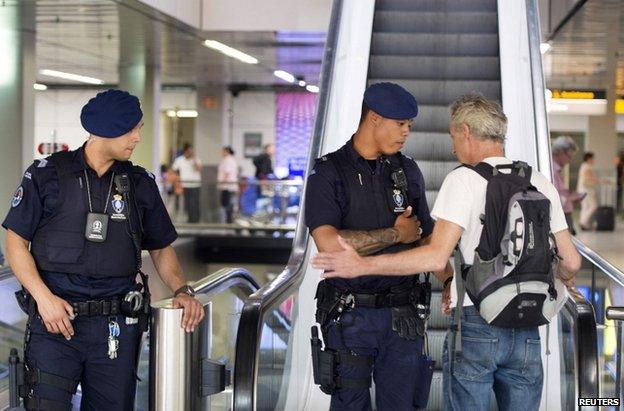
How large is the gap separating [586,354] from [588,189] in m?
21.7

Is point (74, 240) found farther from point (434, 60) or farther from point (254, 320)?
point (434, 60)

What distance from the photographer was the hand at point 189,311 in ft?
13.0

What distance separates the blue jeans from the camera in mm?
3877

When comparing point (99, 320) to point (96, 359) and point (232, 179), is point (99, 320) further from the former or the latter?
point (232, 179)

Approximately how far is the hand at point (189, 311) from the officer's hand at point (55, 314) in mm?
403

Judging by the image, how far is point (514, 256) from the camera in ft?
12.2

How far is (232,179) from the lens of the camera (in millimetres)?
24141

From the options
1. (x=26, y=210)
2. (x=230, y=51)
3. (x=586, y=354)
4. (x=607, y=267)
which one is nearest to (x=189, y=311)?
(x=26, y=210)

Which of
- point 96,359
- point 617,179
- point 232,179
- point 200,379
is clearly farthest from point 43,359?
point 617,179

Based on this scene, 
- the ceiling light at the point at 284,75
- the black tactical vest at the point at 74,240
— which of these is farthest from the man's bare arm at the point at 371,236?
the ceiling light at the point at 284,75

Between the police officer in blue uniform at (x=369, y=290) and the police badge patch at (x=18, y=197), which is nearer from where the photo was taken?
the police badge patch at (x=18, y=197)

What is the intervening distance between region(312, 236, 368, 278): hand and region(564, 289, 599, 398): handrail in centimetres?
112

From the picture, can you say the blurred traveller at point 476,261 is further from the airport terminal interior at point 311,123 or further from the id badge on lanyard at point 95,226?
the id badge on lanyard at point 95,226

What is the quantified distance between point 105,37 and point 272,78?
479 inches
